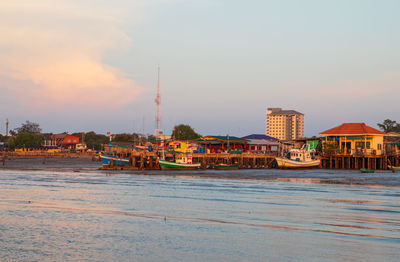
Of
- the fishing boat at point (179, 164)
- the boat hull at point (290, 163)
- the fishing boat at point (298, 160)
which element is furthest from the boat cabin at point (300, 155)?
the fishing boat at point (179, 164)

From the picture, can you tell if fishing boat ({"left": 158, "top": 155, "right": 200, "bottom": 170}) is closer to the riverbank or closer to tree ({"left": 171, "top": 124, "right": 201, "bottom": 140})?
the riverbank

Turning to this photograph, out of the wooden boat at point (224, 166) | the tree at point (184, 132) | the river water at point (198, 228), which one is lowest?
the river water at point (198, 228)

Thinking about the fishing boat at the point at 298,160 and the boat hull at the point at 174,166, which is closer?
the boat hull at the point at 174,166

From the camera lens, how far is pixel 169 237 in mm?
18578

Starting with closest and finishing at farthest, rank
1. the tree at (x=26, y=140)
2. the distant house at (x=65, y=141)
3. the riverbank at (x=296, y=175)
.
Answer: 1. the riverbank at (x=296, y=175)
2. the tree at (x=26, y=140)
3. the distant house at (x=65, y=141)

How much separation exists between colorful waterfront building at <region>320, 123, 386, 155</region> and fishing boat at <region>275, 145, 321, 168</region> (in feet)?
22.2

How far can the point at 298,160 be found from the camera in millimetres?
80688

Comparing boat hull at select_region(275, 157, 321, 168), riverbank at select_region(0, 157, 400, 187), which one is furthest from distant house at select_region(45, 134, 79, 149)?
boat hull at select_region(275, 157, 321, 168)

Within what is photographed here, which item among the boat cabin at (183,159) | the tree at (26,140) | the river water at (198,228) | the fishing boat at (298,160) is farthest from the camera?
the tree at (26,140)

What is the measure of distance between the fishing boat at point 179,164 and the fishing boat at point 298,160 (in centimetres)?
1517

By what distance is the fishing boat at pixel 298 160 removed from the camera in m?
80.2

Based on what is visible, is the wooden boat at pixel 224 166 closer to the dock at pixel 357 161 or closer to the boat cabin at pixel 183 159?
the boat cabin at pixel 183 159

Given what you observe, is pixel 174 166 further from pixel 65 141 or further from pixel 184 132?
pixel 65 141

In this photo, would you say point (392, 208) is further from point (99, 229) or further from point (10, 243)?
point (10, 243)
